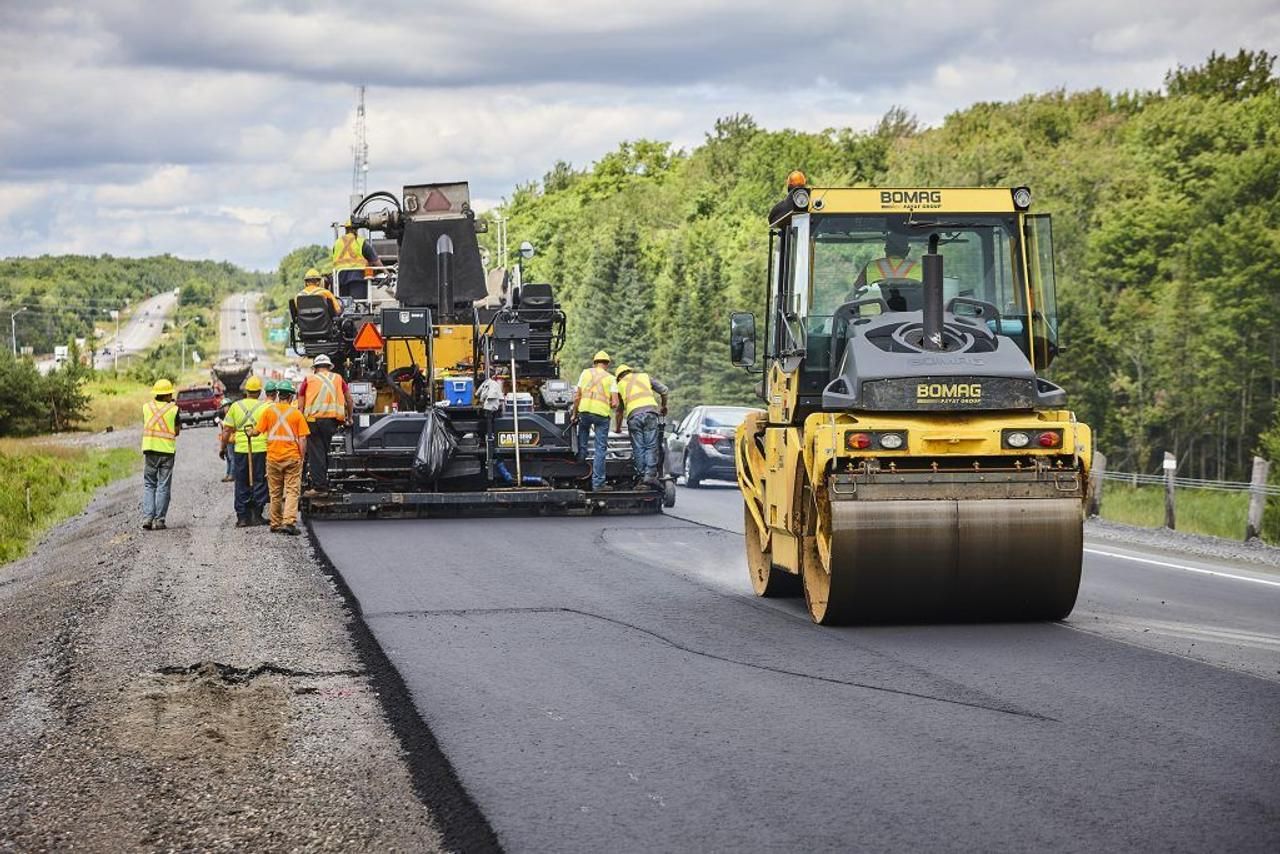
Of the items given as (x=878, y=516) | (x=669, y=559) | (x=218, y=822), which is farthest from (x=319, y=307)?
(x=218, y=822)

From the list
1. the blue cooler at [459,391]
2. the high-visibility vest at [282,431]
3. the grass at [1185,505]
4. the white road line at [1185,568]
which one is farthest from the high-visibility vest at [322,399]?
the grass at [1185,505]

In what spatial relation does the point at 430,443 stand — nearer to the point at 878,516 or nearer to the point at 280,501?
the point at 280,501

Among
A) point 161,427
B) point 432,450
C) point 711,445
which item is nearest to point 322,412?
point 432,450

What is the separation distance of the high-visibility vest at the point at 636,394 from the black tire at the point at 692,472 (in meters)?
7.06

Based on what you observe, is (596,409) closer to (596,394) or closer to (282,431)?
(596,394)

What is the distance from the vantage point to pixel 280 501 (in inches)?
700

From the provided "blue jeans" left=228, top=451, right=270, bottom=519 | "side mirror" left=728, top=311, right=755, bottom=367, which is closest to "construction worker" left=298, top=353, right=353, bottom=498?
"blue jeans" left=228, top=451, right=270, bottom=519

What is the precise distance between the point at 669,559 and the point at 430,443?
4895 millimetres

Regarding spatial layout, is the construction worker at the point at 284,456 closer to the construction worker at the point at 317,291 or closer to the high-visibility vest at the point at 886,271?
the construction worker at the point at 317,291

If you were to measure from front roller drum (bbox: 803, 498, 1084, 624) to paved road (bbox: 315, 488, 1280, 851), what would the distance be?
0.22 metres

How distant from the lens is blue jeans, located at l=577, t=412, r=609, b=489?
19188 millimetres

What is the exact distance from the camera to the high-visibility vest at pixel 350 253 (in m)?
22.1

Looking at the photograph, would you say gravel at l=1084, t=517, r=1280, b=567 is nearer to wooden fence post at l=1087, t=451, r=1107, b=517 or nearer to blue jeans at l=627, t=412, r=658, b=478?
wooden fence post at l=1087, t=451, r=1107, b=517

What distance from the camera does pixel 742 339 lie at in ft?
38.1
